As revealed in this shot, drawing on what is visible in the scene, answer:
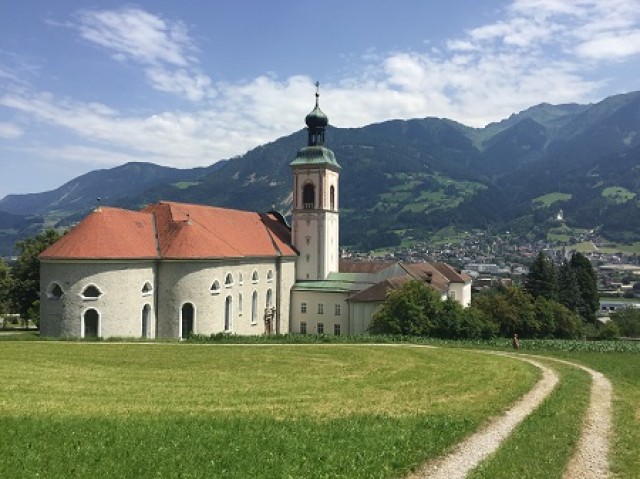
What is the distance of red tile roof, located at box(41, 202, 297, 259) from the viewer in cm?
4134

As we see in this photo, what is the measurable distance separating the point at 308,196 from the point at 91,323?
29.6 metres

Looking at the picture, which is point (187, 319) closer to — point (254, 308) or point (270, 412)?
point (254, 308)

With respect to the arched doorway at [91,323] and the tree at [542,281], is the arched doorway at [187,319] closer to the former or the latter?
the arched doorway at [91,323]

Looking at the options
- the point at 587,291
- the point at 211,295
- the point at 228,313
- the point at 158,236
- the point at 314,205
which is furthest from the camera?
the point at 587,291

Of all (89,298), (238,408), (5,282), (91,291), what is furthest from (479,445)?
(5,282)

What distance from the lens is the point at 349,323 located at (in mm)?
57531

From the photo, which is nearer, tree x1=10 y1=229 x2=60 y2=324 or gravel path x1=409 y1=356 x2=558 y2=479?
gravel path x1=409 y1=356 x2=558 y2=479

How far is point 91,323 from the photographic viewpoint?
4144cm

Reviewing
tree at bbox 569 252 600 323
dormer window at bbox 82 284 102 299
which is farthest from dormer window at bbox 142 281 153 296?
tree at bbox 569 252 600 323

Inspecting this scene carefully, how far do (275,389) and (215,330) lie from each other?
24.2 metres

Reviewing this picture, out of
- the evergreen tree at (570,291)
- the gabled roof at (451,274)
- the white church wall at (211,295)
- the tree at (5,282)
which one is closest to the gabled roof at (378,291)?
the white church wall at (211,295)

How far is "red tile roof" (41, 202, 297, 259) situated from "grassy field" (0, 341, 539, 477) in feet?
27.4

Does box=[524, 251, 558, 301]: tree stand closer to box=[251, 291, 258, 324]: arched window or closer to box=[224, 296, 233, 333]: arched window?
box=[251, 291, 258, 324]: arched window

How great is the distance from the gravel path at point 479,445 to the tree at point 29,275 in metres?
51.3
